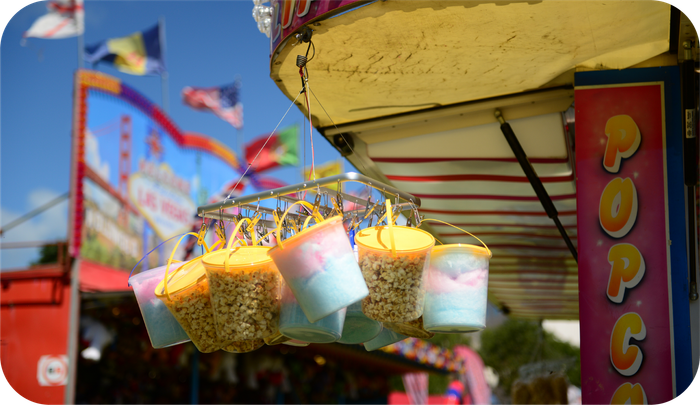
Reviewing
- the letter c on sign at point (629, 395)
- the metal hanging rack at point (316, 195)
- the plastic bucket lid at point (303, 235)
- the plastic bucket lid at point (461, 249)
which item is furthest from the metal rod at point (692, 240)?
the plastic bucket lid at point (303, 235)

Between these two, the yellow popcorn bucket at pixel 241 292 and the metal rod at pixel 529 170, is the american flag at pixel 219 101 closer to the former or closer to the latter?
the metal rod at pixel 529 170

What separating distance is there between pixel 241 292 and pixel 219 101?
16587mm

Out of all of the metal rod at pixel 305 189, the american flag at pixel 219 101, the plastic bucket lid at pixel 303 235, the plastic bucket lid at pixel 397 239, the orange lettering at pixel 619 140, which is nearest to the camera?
the plastic bucket lid at pixel 303 235

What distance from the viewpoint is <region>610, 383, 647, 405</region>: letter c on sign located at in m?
2.26

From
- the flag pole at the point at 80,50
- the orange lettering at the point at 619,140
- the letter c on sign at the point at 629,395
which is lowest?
the letter c on sign at the point at 629,395

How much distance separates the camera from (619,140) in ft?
8.22

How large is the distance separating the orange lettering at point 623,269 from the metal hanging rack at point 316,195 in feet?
3.06

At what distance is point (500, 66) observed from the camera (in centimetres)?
263

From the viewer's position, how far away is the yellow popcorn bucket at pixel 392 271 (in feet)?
5.53

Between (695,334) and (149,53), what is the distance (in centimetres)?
1372

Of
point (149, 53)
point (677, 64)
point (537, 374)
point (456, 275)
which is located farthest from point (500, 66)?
point (149, 53)

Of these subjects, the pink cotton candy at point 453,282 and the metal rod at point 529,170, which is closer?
the pink cotton candy at point 453,282

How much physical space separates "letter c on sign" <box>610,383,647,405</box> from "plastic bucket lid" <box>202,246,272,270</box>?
5.14ft

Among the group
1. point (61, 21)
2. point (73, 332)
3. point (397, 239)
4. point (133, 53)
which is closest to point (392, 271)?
point (397, 239)
